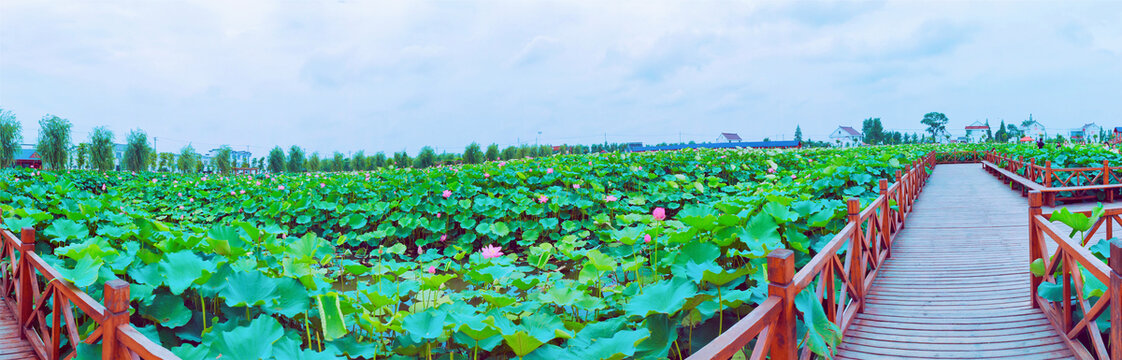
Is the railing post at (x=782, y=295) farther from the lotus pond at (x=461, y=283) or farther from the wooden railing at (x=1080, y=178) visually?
the wooden railing at (x=1080, y=178)

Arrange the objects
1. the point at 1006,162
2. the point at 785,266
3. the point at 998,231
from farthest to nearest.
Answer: the point at 1006,162
the point at 998,231
the point at 785,266

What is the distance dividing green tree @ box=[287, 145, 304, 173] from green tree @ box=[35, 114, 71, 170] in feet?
28.0

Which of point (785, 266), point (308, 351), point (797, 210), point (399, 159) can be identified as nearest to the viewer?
point (785, 266)

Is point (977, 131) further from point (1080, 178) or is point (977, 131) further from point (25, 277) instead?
point (25, 277)

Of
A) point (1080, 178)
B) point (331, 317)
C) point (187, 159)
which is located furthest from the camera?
point (187, 159)

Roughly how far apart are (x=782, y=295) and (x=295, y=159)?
98.6ft

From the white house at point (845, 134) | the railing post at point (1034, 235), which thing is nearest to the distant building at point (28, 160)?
the railing post at point (1034, 235)

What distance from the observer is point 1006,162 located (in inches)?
553

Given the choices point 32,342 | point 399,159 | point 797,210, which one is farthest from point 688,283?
point 399,159

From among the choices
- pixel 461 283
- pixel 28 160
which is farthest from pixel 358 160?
pixel 28 160

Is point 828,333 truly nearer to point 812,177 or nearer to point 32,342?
point 32,342

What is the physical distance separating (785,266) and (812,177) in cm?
536

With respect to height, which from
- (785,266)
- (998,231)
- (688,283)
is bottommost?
(998,231)

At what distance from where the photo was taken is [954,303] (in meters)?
3.48
